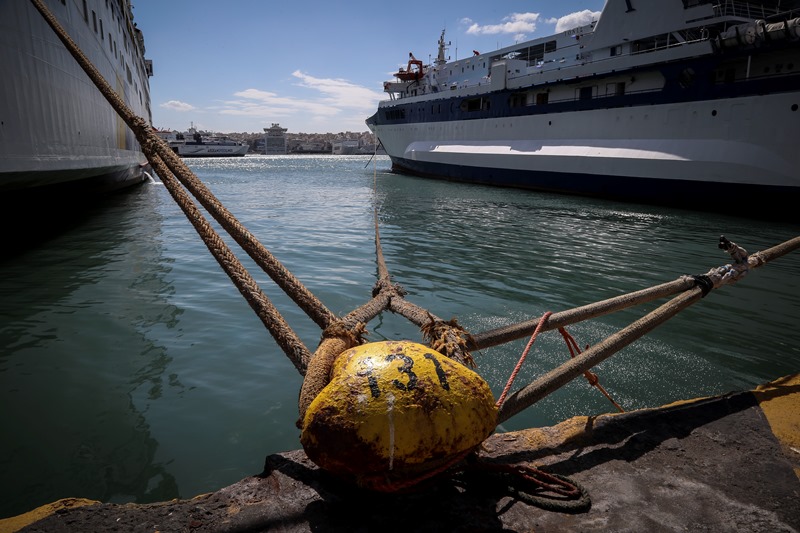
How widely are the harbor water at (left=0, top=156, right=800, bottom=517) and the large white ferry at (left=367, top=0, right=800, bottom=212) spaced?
6.11 metres

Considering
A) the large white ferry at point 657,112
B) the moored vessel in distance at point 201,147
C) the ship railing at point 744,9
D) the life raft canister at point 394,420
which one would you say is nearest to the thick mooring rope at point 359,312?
the life raft canister at point 394,420

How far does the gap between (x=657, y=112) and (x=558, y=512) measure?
21.9 metres

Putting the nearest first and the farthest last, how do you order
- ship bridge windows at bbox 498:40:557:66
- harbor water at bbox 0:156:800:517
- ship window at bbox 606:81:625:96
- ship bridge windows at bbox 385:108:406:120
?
1. harbor water at bbox 0:156:800:517
2. ship window at bbox 606:81:625:96
3. ship bridge windows at bbox 498:40:557:66
4. ship bridge windows at bbox 385:108:406:120

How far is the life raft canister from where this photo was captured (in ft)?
5.24

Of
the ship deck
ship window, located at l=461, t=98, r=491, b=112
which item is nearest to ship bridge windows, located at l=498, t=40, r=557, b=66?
ship window, located at l=461, t=98, r=491, b=112

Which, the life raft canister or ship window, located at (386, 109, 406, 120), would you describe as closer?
the life raft canister

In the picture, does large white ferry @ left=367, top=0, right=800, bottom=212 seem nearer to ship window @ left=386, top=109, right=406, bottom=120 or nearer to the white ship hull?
ship window @ left=386, top=109, right=406, bottom=120

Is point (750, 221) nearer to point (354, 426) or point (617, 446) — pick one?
point (617, 446)

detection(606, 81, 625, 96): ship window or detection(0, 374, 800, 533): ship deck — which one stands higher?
detection(606, 81, 625, 96): ship window

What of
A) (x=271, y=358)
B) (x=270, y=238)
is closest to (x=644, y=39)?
(x=270, y=238)

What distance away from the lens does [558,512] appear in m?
1.91

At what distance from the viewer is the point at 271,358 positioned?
15.2 ft

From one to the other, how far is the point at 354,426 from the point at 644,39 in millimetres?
25371

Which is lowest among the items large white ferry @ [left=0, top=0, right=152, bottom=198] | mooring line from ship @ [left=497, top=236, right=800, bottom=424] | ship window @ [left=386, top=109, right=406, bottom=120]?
mooring line from ship @ [left=497, top=236, right=800, bottom=424]
